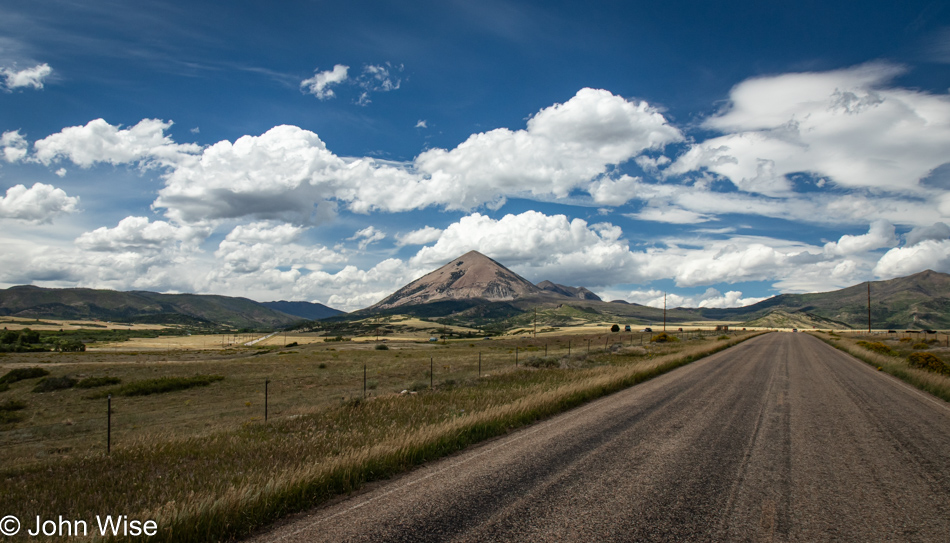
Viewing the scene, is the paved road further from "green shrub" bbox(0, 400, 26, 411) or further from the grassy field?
"green shrub" bbox(0, 400, 26, 411)

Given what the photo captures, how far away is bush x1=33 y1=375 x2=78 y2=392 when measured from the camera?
102 ft

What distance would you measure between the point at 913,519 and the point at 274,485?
9280 mm

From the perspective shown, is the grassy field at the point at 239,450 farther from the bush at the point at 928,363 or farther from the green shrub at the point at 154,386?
the bush at the point at 928,363

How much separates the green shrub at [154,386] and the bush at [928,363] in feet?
148

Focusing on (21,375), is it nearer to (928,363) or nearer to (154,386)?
(154,386)

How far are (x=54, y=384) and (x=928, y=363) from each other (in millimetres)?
55467

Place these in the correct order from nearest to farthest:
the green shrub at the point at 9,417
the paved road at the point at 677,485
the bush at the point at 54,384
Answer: the paved road at the point at 677,485, the green shrub at the point at 9,417, the bush at the point at 54,384

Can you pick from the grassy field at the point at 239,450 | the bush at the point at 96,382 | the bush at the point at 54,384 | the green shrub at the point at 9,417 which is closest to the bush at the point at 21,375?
the bush at the point at 54,384

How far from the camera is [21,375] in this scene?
36125 mm

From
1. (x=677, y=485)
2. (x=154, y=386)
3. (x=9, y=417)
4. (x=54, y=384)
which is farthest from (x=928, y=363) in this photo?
(x=54, y=384)

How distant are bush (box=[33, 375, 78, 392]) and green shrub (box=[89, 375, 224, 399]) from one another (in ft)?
15.0

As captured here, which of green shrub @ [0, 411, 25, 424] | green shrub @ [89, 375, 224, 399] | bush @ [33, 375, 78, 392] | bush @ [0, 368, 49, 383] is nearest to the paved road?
green shrub @ [0, 411, 25, 424]

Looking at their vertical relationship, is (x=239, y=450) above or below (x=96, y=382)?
above

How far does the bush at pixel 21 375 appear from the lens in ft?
115
